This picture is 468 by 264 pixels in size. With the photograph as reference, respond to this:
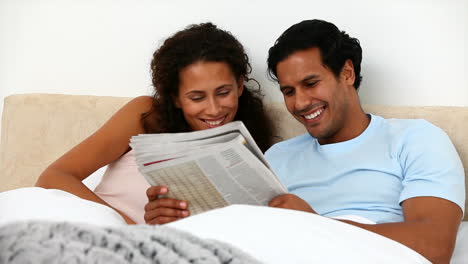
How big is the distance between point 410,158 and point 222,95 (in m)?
0.53

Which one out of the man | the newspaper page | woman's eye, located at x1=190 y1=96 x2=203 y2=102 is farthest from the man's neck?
the newspaper page

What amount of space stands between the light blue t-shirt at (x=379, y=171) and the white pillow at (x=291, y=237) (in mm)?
444

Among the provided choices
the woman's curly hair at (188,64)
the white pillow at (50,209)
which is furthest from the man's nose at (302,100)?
the white pillow at (50,209)

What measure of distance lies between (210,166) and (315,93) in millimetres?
470

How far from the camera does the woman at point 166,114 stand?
1589mm

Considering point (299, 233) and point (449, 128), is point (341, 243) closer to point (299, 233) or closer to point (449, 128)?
point (299, 233)

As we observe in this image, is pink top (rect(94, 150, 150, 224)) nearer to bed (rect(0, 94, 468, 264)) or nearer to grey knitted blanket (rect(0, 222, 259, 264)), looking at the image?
bed (rect(0, 94, 468, 264))

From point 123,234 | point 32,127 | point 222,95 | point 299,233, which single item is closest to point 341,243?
point 299,233

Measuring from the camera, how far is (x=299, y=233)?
83 cm

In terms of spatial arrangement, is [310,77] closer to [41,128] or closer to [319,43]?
[319,43]

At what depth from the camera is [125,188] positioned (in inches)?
64.3

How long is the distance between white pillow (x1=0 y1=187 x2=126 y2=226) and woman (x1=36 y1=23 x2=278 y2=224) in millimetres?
302

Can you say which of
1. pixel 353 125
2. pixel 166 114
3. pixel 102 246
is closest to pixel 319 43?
pixel 353 125

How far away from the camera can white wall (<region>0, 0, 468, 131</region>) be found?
71.2 inches
